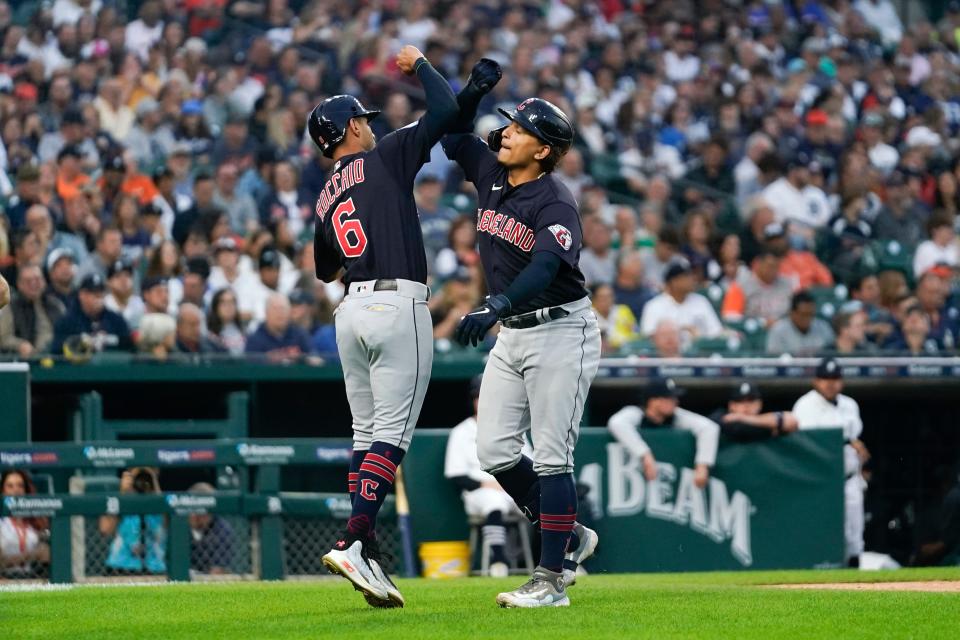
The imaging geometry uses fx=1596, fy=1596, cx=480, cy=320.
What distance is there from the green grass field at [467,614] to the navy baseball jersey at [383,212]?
4.30ft

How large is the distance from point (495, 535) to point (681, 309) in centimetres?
323

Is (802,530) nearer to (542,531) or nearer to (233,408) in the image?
(233,408)

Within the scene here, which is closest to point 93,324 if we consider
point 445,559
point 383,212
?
point 445,559

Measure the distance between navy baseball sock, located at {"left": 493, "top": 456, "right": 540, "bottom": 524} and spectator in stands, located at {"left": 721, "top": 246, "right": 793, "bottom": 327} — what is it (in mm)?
6835

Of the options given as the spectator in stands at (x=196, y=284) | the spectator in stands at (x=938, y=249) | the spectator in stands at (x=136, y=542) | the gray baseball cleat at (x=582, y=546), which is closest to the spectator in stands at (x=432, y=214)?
the spectator in stands at (x=196, y=284)

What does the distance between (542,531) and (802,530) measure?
5031 millimetres

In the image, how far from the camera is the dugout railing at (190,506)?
9359 mm

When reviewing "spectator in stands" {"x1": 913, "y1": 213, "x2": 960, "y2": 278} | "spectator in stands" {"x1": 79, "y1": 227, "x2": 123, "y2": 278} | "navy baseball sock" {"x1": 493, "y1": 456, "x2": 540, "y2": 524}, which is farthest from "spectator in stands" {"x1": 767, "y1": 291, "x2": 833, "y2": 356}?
"navy baseball sock" {"x1": 493, "y1": 456, "x2": 540, "y2": 524}

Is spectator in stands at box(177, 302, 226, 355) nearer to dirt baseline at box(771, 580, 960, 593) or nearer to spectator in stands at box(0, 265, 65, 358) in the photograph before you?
spectator in stands at box(0, 265, 65, 358)

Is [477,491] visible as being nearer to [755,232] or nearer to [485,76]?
[485,76]

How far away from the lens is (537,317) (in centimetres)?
597

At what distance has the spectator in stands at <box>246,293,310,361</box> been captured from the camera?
1104 centimetres

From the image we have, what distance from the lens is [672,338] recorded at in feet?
37.4

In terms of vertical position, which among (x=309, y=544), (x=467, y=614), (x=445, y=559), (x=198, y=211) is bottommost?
(x=445, y=559)
